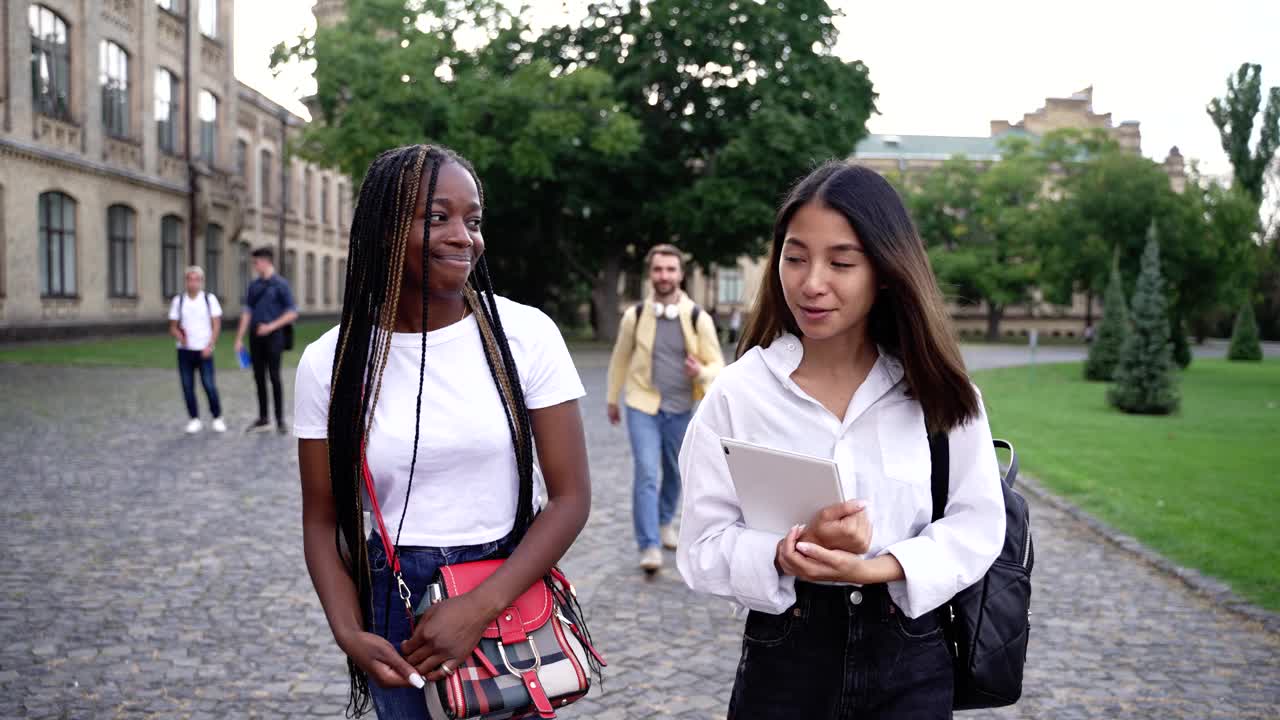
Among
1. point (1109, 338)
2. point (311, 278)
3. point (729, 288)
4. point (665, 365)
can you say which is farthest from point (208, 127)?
point (729, 288)

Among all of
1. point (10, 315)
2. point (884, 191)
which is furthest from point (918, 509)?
point (10, 315)

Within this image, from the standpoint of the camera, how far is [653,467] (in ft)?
24.5

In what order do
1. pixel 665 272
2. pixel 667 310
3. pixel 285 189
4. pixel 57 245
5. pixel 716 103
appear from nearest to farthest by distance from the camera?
pixel 665 272 < pixel 667 310 < pixel 57 245 < pixel 716 103 < pixel 285 189

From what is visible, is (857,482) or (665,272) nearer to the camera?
(857,482)

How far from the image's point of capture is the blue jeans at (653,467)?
7.36 m

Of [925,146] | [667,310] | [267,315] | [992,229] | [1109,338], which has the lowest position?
[1109,338]

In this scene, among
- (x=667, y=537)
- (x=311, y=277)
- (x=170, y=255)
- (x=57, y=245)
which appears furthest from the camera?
(x=311, y=277)

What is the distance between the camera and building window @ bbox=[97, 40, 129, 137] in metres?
32.6

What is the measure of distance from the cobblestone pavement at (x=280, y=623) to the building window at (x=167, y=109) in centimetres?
2882

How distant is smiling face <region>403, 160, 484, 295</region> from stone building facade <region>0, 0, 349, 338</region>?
29.4m

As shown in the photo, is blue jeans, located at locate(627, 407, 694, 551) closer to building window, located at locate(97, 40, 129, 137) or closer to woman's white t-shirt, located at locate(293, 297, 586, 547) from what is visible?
woman's white t-shirt, located at locate(293, 297, 586, 547)

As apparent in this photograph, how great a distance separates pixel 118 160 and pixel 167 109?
13.0ft

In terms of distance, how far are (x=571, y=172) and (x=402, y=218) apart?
3367 centimetres

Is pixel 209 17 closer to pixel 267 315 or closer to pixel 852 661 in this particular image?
pixel 267 315
